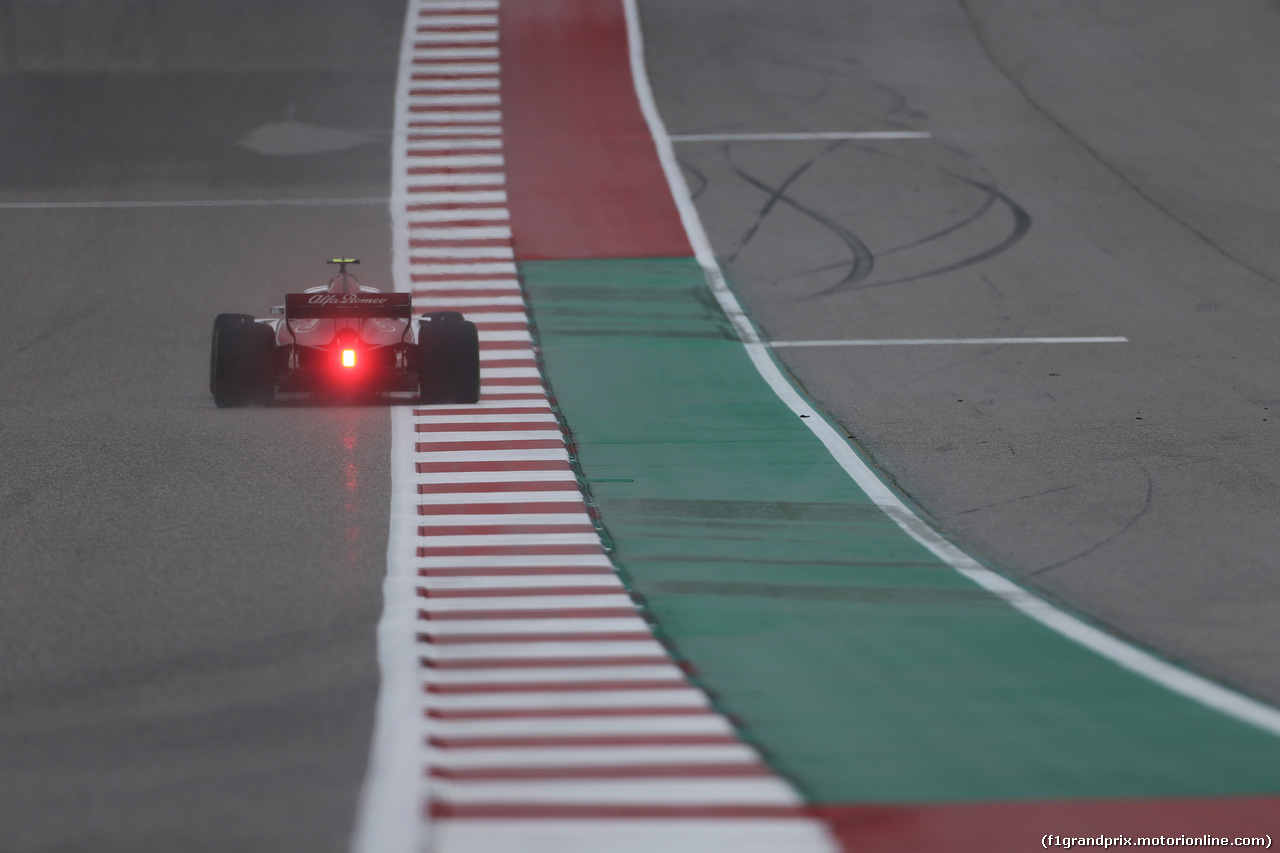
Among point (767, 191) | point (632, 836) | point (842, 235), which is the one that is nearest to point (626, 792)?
point (632, 836)

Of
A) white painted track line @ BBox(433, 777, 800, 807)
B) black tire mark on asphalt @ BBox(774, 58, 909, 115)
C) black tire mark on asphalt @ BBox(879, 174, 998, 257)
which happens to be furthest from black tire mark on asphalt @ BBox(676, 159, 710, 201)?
white painted track line @ BBox(433, 777, 800, 807)

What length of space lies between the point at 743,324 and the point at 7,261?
28.9 ft

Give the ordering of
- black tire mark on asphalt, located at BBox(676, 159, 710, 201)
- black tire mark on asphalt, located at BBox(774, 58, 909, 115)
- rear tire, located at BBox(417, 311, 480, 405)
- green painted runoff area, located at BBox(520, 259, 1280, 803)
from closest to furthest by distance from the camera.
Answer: green painted runoff area, located at BBox(520, 259, 1280, 803)
rear tire, located at BBox(417, 311, 480, 405)
black tire mark on asphalt, located at BBox(676, 159, 710, 201)
black tire mark on asphalt, located at BBox(774, 58, 909, 115)

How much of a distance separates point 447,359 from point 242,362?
165cm

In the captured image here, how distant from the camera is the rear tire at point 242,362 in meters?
11.0

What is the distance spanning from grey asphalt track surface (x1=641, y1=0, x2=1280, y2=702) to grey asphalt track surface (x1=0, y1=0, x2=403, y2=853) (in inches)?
168

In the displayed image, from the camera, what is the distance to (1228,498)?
375 inches

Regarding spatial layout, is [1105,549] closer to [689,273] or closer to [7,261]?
[689,273]

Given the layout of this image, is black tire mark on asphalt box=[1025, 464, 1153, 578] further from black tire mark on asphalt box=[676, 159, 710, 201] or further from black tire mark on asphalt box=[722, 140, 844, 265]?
black tire mark on asphalt box=[676, 159, 710, 201]

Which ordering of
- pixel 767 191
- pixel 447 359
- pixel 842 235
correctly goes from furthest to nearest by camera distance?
1. pixel 767 191
2. pixel 842 235
3. pixel 447 359

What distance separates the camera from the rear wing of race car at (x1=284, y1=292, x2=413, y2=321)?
10789 millimetres

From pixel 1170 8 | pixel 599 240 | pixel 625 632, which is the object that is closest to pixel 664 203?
pixel 599 240

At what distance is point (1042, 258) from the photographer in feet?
52.5

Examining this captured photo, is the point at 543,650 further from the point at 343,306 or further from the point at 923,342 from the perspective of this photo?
the point at 923,342
